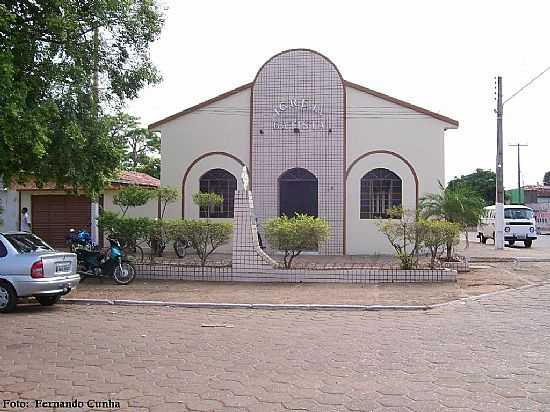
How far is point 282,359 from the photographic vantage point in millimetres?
7430

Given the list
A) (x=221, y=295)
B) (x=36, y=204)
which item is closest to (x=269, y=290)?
(x=221, y=295)

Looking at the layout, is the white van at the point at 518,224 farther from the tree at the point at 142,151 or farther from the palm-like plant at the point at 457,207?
the tree at the point at 142,151

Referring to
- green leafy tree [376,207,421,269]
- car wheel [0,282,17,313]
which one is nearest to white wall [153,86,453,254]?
green leafy tree [376,207,421,269]

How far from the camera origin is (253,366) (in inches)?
279

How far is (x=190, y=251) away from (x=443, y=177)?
9160mm

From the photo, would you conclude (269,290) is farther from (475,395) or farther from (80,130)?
(475,395)

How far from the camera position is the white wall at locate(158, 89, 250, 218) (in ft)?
73.0

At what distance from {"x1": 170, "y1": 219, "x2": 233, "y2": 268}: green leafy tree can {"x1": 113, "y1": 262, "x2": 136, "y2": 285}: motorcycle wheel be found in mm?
1522

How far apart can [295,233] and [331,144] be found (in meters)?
7.73

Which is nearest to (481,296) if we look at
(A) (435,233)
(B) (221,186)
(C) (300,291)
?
(A) (435,233)

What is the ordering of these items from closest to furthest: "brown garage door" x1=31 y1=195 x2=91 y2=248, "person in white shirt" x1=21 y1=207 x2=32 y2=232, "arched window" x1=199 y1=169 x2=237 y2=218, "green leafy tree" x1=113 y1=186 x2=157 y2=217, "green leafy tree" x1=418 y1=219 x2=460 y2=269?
"green leafy tree" x1=418 y1=219 x2=460 y2=269, "green leafy tree" x1=113 y1=186 x2=157 y2=217, "arched window" x1=199 y1=169 x2=237 y2=218, "person in white shirt" x1=21 y1=207 x2=32 y2=232, "brown garage door" x1=31 y1=195 x2=91 y2=248

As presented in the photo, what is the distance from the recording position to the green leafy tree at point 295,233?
14.8 m

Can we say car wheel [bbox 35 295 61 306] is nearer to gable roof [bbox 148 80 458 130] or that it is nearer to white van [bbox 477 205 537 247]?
gable roof [bbox 148 80 458 130]

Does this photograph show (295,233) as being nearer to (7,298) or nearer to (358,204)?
(7,298)
